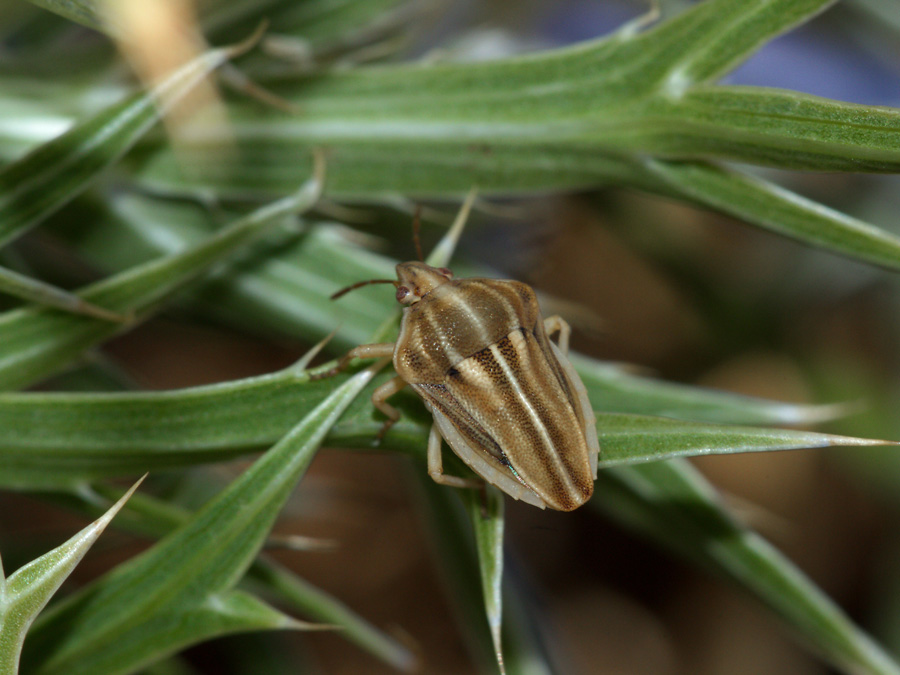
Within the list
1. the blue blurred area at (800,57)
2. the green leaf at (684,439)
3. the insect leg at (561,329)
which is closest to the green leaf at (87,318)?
the insect leg at (561,329)

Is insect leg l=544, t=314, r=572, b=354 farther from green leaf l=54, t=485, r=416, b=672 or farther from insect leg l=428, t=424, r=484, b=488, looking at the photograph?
green leaf l=54, t=485, r=416, b=672

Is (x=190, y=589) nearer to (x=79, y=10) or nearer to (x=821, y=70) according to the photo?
(x=79, y=10)

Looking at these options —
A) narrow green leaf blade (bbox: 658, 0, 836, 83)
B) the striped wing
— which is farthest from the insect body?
narrow green leaf blade (bbox: 658, 0, 836, 83)

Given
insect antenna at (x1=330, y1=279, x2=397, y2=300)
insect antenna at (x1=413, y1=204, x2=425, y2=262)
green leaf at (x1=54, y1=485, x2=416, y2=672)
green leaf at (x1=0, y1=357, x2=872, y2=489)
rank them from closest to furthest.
Answer: 1. green leaf at (x1=0, y1=357, x2=872, y2=489)
2. green leaf at (x1=54, y1=485, x2=416, y2=672)
3. insect antenna at (x1=330, y1=279, x2=397, y2=300)
4. insect antenna at (x1=413, y1=204, x2=425, y2=262)

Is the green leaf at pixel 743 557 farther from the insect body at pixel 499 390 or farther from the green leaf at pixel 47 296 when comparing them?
the green leaf at pixel 47 296

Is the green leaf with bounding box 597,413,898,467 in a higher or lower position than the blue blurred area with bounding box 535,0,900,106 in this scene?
lower

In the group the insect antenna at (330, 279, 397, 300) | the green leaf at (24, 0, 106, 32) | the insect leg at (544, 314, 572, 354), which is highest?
the green leaf at (24, 0, 106, 32)

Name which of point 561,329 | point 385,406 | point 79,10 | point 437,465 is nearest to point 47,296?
point 79,10

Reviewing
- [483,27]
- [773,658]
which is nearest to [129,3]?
[483,27]
